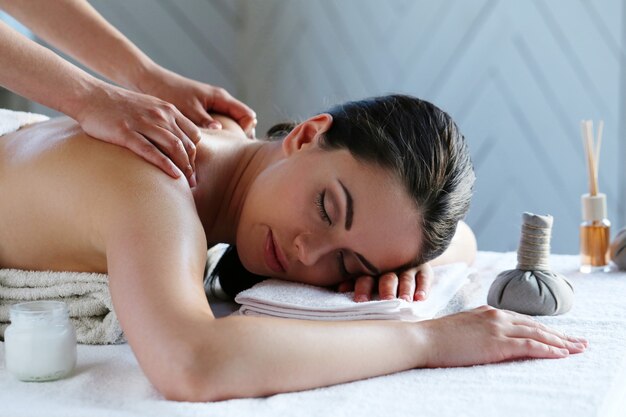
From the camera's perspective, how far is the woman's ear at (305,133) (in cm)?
145

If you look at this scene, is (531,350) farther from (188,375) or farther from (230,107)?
(230,107)

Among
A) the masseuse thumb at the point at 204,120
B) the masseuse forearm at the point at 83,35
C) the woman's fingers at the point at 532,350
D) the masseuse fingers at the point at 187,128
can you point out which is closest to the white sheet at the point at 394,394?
the woman's fingers at the point at 532,350

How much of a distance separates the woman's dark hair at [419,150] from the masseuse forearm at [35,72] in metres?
0.45

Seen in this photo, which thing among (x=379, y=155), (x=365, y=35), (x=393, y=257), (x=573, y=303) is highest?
(x=365, y=35)

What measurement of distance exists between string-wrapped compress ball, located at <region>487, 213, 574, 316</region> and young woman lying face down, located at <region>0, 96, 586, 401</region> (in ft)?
0.56

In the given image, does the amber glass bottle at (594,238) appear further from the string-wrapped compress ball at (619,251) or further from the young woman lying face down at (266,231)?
the young woman lying face down at (266,231)

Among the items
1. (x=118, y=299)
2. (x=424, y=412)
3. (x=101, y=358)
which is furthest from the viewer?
(x=101, y=358)

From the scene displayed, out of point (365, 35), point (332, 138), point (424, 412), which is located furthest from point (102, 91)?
point (365, 35)

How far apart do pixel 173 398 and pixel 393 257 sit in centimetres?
54

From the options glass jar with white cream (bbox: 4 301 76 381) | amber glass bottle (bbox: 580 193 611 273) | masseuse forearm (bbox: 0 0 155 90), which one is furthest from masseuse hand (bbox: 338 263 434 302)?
masseuse forearm (bbox: 0 0 155 90)

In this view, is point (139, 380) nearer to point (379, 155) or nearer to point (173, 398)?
point (173, 398)

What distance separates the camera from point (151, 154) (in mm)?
1247

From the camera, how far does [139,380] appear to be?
3.53 ft

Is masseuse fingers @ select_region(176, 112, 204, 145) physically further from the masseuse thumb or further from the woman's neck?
the masseuse thumb
